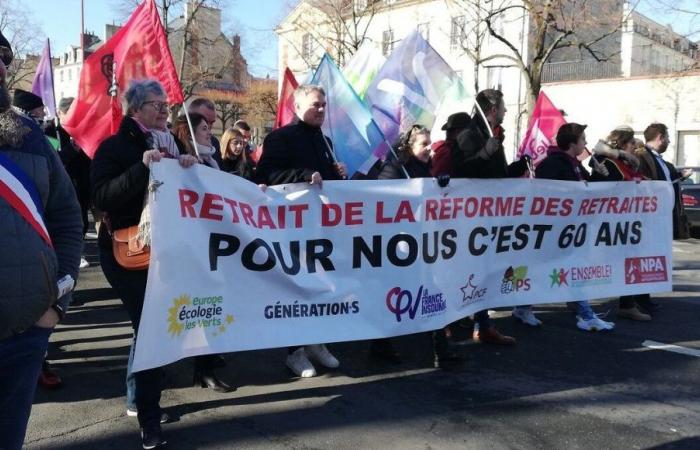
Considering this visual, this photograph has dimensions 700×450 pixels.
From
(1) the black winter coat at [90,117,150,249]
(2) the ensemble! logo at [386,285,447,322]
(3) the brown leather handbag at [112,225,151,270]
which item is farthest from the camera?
(2) the ensemble! logo at [386,285,447,322]

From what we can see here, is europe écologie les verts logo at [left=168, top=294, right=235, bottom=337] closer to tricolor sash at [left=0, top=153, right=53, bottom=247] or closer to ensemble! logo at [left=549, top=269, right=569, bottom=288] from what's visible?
tricolor sash at [left=0, top=153, right=53, bottom=247]

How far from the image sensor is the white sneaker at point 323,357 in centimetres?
488

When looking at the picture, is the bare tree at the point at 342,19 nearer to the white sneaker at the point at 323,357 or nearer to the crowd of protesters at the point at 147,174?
the crowd of protesters at the point at 147,174

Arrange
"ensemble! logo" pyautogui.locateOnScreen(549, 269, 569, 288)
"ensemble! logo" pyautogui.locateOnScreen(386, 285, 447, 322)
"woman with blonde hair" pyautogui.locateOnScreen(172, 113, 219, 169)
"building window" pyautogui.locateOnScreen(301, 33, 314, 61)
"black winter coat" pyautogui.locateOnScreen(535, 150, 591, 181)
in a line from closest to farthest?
"woman with blonde hair" pyautogui.locateOnScreen(172, 113, 219, 169)
"ensemble! logo" pyautogui.locateOnScreen(386, 285, 447, 322)
"ensemble! logo" pyautogui.locateOnScreen(549, 269, 569, 288)
"black winter coat" pyautogui.locateOnScreen(535, 150, 591, 181)
"building window" pyautogui.locateOnScreen(301, 33, 314, 61)

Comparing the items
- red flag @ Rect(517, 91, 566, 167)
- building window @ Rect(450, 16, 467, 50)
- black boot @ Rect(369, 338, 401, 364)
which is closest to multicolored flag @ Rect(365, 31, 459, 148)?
black boot @ Rect(369, 338, 401, 364)

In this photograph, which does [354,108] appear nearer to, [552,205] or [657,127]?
[552,205]

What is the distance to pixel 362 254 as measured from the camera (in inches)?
177

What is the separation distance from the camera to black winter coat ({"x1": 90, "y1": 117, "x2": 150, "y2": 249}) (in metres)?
3.30

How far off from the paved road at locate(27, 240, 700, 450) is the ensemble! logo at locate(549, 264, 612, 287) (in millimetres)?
526

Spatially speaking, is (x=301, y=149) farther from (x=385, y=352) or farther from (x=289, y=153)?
(x=385, y=352)

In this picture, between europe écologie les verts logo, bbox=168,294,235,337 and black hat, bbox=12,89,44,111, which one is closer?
A: europe écologie les verts logo, bbox=168,294,235,337

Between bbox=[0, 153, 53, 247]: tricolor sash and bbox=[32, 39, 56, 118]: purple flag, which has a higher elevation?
bbox=[32, 39, 56, 118]: purple flag

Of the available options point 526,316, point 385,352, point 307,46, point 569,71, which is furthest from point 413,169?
point 307,46

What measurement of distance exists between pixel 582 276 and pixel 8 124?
498 cm
